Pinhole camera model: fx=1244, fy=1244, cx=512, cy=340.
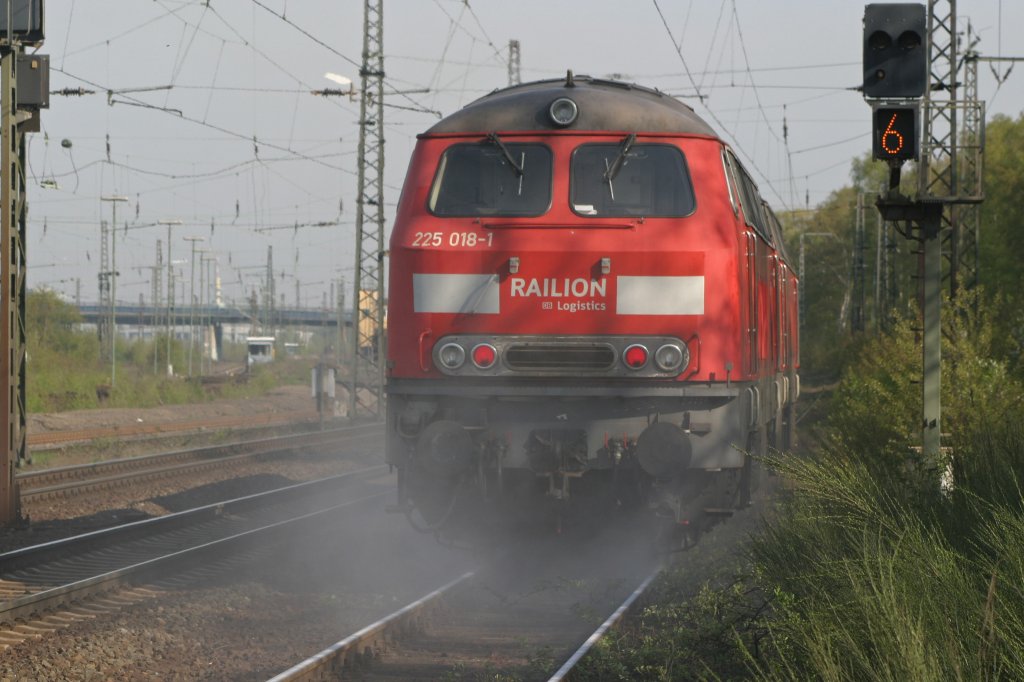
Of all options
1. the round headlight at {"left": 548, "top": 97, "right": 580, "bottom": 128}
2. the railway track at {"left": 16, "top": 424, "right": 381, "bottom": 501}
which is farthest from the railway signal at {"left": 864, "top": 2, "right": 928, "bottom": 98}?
the railway track at {"left": 16, "top": 424, "right": 381, "bottom": 501}

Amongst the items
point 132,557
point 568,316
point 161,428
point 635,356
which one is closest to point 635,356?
point 635,356

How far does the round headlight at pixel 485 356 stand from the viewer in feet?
29.8

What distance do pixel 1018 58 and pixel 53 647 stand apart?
854 inches

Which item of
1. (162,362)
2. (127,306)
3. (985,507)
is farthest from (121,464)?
(127,306)

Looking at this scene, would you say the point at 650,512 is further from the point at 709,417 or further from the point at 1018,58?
the point at 1018,58

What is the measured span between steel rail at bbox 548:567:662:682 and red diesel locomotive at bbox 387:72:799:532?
2.37 ft

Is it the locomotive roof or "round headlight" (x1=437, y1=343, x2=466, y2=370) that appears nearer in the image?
"round headlight" (x1=437, y1=343, x2=466, y2=370)

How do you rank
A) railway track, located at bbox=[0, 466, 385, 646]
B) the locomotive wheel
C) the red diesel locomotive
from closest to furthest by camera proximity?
1. the locomotive wheel
2. the red diesel locomotive
3. railway track, located at bbox=[0, 466, 385, 646]

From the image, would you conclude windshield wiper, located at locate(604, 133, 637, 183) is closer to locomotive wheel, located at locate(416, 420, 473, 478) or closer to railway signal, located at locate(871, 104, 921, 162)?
railway signal, located at locate(871, 104, 921, 162)

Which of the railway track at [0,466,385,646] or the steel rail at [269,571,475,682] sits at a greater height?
the steel rail at [269,571,475,682]

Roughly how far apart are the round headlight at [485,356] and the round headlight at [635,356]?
954 millimetres

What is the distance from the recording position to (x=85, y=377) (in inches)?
1740

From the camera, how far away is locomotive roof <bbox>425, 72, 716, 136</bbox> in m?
9.42

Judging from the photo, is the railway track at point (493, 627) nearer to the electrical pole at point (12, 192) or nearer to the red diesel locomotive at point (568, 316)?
the red diesel locomotive at point (568, 316)
